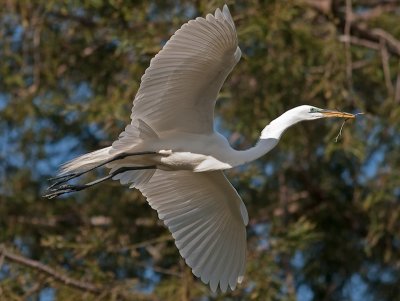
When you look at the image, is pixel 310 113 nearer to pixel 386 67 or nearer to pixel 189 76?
pixel 189 76

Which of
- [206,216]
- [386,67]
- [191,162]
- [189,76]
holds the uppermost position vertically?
[189,76]

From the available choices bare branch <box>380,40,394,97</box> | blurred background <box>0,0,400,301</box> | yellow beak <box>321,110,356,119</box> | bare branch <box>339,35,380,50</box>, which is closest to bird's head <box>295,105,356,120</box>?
yellow beak <box>321,110,356,119</box>

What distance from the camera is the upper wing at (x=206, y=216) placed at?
518 cm

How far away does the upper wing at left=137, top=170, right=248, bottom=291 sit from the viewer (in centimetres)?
518

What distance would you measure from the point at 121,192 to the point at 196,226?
8.35 ft

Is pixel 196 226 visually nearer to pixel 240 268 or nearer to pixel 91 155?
pixel 240 268

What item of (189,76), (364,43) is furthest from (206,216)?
(364,43)

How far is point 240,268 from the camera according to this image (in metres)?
5.21

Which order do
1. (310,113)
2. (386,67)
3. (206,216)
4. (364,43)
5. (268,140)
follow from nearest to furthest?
(268,140)
(310,113)
(206,216)
(386,67)
(364,43)

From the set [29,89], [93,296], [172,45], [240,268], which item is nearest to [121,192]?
[29,89]

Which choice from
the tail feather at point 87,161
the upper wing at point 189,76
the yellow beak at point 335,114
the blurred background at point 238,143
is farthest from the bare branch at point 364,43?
the tail feather at point 87,161

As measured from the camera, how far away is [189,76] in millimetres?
4672

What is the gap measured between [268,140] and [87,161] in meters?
0.83

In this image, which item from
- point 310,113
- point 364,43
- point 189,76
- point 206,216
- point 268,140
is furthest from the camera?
point 364,43
